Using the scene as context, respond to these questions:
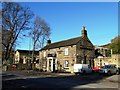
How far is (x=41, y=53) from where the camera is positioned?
6688cm

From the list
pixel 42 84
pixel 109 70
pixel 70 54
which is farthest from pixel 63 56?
pixel 42 84

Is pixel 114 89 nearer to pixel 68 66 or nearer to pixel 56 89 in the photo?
pixel 56 89

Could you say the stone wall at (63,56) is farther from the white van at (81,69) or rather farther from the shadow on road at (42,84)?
the shadow on road at (42,84)

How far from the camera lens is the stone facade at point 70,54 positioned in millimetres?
52281

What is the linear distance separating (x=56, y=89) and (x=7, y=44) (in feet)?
106

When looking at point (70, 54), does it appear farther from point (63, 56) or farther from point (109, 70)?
point (109, 70)

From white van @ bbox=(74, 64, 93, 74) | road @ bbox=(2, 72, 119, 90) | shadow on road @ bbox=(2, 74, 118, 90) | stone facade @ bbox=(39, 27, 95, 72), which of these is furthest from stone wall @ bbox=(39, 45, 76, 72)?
shadow on road @ bbox=(2, 74, 118, 90)

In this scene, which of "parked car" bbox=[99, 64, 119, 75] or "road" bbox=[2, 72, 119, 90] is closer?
"road" bbox=[2, 72, 119, 90]

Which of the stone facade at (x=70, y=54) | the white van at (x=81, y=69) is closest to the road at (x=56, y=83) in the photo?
the white van at (x=81, y=69)

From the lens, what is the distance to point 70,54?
175 ft

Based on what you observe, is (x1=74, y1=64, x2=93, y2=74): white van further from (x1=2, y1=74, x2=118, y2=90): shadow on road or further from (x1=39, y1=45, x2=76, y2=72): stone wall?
(x1=2, y1=74, x2=118, y2=90): shadow on road

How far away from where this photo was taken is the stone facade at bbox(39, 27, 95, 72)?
5228 cm

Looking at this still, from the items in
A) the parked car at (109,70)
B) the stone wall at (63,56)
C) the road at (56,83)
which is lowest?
the road at (56,83)

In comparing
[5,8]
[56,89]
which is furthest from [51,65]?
[56,89]
